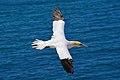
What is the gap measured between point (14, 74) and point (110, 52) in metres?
17.2

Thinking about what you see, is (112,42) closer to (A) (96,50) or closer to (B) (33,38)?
(A) (96,50)

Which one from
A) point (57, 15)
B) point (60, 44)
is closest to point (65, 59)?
point (60, 44)

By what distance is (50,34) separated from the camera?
90.8 meters

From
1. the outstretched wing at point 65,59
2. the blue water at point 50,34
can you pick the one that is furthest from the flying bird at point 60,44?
the blue water at point 50,34

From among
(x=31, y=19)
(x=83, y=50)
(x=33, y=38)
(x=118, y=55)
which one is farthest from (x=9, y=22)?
(x=118, y=55)

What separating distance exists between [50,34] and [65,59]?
61388 mm

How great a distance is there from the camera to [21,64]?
7788 centimetres

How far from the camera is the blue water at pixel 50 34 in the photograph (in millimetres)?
74500

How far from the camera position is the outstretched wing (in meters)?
28.5

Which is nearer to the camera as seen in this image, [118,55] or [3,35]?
[118,55]

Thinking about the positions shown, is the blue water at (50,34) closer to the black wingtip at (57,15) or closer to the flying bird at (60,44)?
the black wingtip at (57,15)

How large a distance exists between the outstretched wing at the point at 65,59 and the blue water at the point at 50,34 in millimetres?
41335

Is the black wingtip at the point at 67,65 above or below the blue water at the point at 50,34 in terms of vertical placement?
below

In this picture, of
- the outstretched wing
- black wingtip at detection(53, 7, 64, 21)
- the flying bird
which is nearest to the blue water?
black wingtip at detection(53, 7, 64, 21)
